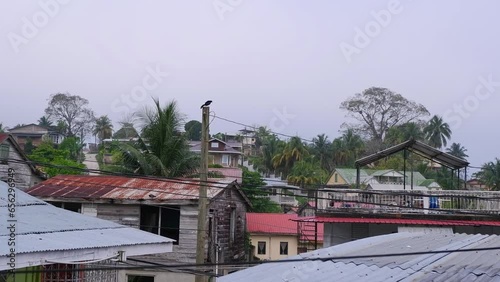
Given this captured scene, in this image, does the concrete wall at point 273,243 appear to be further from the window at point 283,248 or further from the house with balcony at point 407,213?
the house with balcony at point 407,213

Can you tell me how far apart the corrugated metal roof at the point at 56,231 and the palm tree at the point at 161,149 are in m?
15.1

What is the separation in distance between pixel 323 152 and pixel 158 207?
1471 inches

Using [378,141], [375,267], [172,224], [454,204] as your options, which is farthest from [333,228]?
[378,141]

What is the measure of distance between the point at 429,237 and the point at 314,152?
Answer: 4615 centimetres

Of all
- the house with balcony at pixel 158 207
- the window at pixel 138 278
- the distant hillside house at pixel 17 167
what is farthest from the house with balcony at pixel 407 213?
the distant hillside house at pixel 17 167

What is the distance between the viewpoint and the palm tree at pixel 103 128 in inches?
2584

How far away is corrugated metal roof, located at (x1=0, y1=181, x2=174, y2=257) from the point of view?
26.3ft

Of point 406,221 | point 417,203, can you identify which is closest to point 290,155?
point 417,203

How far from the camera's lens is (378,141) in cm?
5450

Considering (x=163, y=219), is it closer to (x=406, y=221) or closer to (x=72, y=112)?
(x=406, y=221)

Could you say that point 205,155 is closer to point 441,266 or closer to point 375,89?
point 441,266

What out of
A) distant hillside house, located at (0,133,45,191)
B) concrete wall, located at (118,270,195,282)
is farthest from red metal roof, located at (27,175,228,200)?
concrete wall, located at (118,270,195,282)

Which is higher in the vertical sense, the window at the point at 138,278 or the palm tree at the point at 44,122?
the palm tree at the point at 44,122

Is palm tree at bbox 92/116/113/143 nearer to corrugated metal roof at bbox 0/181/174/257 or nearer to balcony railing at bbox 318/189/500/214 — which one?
balcony railing at bbox 318/189/500/214
